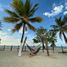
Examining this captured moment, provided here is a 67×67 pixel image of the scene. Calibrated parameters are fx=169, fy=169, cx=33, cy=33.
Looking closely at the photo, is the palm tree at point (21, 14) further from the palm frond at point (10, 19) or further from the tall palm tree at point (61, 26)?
the tall palm tree at point (61, 26)

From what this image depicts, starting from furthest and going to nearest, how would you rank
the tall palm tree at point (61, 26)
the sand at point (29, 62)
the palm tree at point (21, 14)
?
the tall palm tree at point (61, 26) < the palm tree at point (21, 14) < the sand at point (29, 62)

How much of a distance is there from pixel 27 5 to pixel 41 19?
2683mm

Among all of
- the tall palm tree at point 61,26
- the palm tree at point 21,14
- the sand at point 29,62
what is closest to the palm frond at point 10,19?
the palm tree at point 21,14

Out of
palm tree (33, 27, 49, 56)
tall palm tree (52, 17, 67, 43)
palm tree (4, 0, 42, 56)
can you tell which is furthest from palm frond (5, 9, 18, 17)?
tall palm tree (52, 17, 67, 43)

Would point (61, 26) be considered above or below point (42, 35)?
above

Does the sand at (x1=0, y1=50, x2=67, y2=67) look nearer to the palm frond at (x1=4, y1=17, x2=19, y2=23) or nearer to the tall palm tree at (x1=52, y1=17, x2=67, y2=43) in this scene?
the palm frond at (x1=4, y1=17, x2=19, y2=23)

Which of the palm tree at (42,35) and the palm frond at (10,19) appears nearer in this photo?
the palm frond at (10,19)

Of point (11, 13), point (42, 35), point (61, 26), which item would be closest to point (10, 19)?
point (11, 13)

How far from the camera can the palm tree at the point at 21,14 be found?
20703 millimetres

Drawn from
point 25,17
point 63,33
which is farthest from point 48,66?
point 63,33

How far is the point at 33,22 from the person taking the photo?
2236 cm

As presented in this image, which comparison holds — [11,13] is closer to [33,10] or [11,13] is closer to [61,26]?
[33,10]

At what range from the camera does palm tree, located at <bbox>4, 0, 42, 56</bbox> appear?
20.7 m

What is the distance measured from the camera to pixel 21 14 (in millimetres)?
21312
